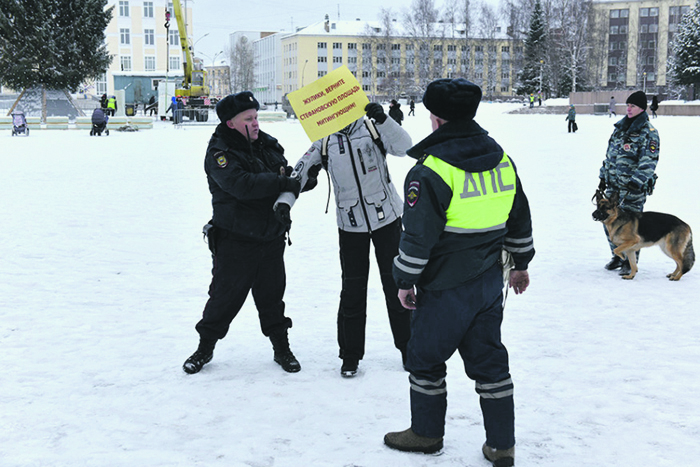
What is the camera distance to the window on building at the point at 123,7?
7819 centimetres

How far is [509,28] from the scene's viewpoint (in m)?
88.3

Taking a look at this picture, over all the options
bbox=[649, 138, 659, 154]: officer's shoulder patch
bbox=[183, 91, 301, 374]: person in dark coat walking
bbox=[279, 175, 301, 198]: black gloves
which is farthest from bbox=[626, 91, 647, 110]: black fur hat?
bbox=[279, 175, 301, 198]: black gloves

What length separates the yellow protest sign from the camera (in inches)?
161

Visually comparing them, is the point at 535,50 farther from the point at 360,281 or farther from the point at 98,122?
the point at 360,281

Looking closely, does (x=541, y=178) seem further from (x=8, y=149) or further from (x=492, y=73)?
(x=492, y=73)

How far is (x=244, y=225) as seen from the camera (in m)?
4.40

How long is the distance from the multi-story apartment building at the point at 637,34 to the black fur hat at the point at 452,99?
100037 millimetres

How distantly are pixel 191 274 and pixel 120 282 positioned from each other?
0.73 metres

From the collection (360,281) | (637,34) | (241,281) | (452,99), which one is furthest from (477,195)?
(637,34)

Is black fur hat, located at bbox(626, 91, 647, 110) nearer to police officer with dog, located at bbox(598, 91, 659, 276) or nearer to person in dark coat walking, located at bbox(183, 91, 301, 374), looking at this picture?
police officer with dog, located at bbox(598, 91, 659, 276)

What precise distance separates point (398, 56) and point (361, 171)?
332ft

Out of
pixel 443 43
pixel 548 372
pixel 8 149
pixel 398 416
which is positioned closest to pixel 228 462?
pixel 398 416

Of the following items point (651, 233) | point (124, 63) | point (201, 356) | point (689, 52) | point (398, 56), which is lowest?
point (201, 356)

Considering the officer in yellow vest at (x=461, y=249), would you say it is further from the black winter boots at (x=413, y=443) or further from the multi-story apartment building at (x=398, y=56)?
the multi-story apartment building at (x=398, y=56)
